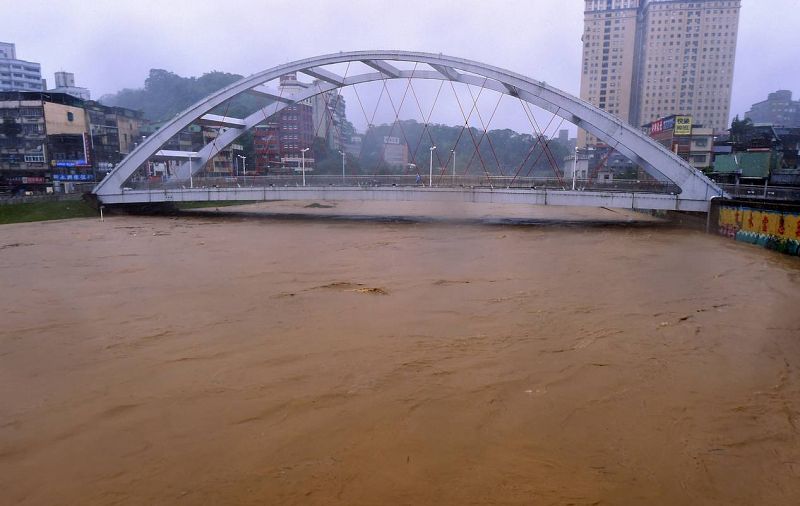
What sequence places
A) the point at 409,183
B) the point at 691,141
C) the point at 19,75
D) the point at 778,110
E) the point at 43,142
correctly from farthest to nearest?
1. the point at 19,75
2. the point at 778,110
3. the point at 691,141
4. the point at 43,142
5. the point at 409,183

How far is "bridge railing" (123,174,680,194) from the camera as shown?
23.2 m

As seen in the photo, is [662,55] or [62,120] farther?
[662,55]

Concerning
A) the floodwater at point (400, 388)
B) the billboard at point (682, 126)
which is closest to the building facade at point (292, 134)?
the floodwater at point (400, 388)

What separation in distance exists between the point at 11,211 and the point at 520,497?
3349 cm

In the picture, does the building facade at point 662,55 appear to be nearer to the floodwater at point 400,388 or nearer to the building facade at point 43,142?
the floodwater at point 400,388

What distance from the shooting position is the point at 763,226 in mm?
16922

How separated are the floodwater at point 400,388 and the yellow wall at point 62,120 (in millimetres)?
37605

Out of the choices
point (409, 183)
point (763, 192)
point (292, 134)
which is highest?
point (292, 134)

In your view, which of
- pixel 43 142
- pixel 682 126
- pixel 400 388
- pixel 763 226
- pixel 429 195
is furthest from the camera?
pixel 682 126

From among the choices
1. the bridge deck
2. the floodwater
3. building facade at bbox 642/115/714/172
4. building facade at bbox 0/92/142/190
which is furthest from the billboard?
building facade at bbox 0/92/142/190

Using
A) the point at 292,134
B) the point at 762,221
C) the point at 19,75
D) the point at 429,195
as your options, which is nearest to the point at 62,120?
the point at 292,134

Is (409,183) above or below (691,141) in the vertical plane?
below

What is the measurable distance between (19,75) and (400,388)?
334 ft

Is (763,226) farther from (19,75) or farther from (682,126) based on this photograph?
(19,75)
